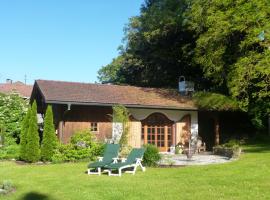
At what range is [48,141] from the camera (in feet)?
64.7

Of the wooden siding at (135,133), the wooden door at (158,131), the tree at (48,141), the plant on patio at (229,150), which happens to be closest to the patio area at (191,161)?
the plant on patio at (229,150)

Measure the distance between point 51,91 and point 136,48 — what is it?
46.6 ft

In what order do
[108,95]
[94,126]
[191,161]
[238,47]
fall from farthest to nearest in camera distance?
[238,47]
[108,95]
[94,126]
[191,161]

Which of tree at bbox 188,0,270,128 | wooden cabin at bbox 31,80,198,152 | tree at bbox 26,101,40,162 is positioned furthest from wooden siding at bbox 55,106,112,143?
tree at bbox 188,0,270,128

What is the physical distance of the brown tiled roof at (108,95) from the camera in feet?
72.6

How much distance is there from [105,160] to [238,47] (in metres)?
12.4

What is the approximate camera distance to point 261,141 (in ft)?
86.7

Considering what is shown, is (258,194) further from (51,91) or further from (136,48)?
(136,48)

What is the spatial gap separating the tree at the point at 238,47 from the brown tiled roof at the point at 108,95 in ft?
9.58

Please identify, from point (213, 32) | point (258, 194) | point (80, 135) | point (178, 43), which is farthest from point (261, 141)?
point (258, 194)

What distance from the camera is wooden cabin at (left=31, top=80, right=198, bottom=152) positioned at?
2227 cm

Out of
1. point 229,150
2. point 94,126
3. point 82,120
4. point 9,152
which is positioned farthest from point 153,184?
point 9,152

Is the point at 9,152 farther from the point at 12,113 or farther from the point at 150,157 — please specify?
the point at 150,157

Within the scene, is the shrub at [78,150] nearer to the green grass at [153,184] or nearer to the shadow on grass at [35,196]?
the green grass at [153,184]
